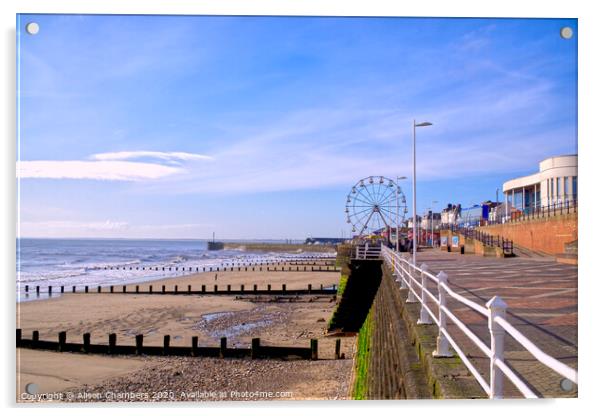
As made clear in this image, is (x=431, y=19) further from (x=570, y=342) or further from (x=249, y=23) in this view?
(x=570, y=342)

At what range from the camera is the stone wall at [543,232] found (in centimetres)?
1820

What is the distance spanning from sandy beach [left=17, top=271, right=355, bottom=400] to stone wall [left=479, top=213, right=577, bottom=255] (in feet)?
26.2

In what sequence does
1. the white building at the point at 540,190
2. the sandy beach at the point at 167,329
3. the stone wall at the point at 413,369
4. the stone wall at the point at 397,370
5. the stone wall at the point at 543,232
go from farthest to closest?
the stone wall at the point at 543,232 < the white building at the point at 540,190 < the sandy beach at the point at 167,329 < the stone wall at the point at 397,370 < the stone wall at the point at 413,369

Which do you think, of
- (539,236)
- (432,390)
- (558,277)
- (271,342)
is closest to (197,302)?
(271,342)

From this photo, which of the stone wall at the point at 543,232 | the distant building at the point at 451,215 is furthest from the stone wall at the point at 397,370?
the distant building at the point at 451,215

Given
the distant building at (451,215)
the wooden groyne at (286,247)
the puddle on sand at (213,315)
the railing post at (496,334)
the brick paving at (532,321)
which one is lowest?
the wooden groyne at (286,247)

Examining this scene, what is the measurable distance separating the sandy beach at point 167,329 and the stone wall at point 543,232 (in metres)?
7.99

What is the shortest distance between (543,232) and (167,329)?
15648mm

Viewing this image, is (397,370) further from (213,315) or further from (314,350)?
(213,315)

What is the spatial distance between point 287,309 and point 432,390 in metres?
22.8

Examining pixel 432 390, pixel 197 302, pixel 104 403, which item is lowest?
pixel 197 302

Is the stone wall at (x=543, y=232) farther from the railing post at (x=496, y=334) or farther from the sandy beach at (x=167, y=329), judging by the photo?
the railing post at (x=496, y=334)

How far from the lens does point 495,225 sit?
109ft

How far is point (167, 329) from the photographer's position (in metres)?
20.5
